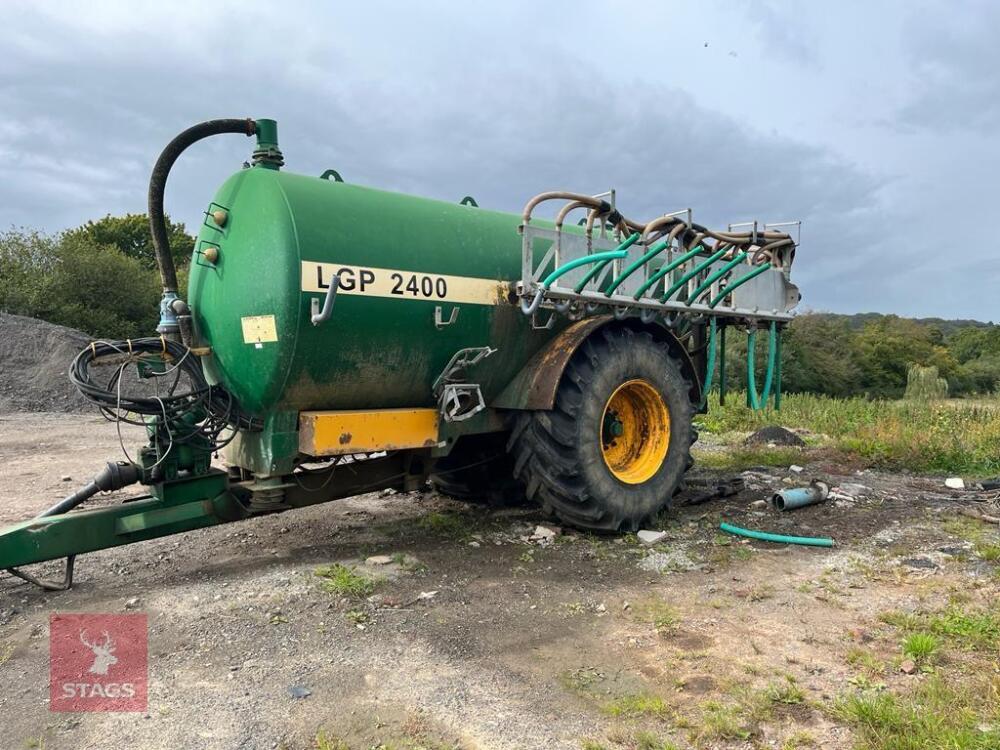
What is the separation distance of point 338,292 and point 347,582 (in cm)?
151

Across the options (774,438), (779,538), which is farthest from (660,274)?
(774,438)

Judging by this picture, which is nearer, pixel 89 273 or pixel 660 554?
pixel 660 554

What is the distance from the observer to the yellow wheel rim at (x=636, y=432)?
5.29 m

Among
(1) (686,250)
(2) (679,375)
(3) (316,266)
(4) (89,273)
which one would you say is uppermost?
(4) (89,273)

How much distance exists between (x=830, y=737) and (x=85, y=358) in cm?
376

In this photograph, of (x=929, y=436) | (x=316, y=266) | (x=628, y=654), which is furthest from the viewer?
(x=929, y=436)

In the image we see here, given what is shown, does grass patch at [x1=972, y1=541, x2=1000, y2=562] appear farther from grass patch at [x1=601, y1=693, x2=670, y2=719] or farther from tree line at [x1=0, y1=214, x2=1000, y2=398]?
tree line at [x1=0, y1=214, x2=1000, y2=398]

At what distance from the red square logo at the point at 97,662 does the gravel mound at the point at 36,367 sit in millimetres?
11522

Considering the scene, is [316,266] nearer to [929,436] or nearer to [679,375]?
[679,375]

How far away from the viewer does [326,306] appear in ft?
12.4

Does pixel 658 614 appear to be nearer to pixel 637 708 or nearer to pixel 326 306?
pixel 637 708

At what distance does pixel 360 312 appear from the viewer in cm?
403

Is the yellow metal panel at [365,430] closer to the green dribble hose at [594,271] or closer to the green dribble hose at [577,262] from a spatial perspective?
the green dribble hose at [577,262]

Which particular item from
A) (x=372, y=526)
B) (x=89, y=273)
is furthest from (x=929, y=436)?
(x=89, y=273)
